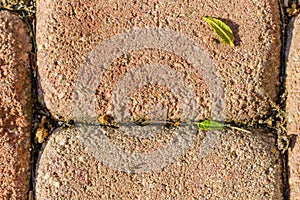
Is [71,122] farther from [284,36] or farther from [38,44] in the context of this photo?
[284,36]

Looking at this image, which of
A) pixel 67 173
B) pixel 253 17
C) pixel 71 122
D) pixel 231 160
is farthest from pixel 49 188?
Result: pixel 253 17

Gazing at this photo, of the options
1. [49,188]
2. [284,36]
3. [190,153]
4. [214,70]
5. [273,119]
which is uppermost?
[284,36]

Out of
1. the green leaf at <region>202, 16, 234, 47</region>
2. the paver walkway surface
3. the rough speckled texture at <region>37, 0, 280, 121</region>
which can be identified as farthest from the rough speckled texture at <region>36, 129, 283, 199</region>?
the green leaf at <region>202, 16, 234, 47</region>

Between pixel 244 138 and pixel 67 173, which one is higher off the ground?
pixel 244 138

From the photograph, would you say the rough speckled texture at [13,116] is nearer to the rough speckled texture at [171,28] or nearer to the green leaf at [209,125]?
the rough speckled texture at [171,28]

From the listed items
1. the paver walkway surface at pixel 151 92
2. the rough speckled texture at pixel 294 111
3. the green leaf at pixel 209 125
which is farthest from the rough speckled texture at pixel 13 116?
the rough speckled texture at pixel 294 111

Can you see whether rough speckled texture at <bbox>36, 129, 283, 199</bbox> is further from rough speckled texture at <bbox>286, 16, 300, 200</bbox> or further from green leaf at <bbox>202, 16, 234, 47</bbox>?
green leaf at <bbox>202, 16, 234, 47</bbox>
